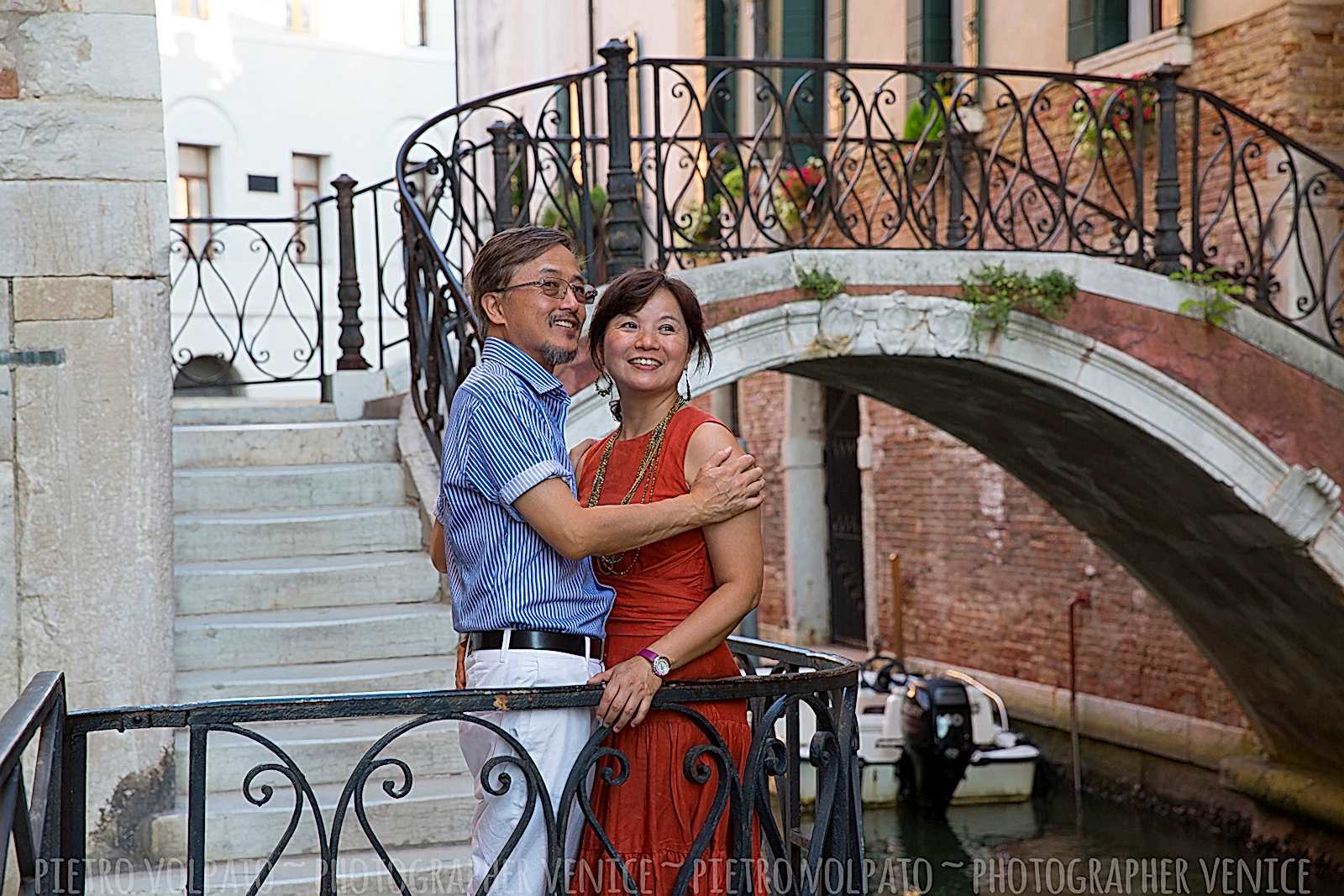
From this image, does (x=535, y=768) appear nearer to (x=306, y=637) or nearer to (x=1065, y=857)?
(x=306, y=637)

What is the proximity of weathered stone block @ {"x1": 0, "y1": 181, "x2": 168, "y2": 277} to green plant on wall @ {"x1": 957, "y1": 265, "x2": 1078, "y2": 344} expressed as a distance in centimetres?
343

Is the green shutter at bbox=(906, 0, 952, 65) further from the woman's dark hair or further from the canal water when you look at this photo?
the woman's dark hair

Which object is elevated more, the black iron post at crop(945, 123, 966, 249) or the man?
the black iron post at crop(945, 123, 966, 249)

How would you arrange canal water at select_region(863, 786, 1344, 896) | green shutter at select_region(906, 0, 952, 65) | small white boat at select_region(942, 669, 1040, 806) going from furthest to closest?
green shutter at select_region(906, 0, 952, 65), small white boat at select_region(942, 669, 1040, 806), canal water at select_region(863, 786, 1344, 896)

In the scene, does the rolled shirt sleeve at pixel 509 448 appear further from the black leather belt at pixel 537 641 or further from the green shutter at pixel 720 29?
the green shutter at pixel 720 29

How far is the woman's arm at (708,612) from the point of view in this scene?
98.3 inches

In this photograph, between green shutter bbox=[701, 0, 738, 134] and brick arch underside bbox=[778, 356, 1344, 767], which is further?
green shutter bbox=[701, 0, 738, 134]

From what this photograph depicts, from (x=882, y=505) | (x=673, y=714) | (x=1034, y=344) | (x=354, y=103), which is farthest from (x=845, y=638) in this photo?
(x=673, y=714)

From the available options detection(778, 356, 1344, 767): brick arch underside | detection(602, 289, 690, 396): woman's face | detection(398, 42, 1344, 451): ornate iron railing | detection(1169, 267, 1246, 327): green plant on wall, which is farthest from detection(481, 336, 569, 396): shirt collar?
detection(1169, 267, 1246, 327): green plant on wall

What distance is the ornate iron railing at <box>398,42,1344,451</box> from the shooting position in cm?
609

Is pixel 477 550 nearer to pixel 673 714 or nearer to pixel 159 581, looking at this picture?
pixel 673 714

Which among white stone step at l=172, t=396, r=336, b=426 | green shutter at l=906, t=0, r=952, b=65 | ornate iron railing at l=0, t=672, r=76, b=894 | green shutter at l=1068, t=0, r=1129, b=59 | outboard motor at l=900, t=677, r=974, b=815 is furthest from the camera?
green shutter at l=906, t=0, r=952, b=65

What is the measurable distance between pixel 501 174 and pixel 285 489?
2.06m

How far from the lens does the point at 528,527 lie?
2.55m
